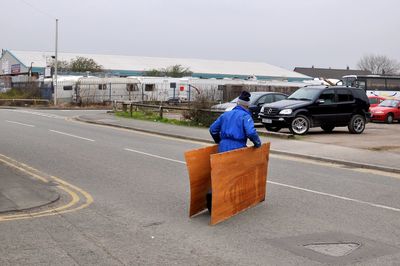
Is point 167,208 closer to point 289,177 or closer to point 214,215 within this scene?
point 214,215

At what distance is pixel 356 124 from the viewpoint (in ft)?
70.3

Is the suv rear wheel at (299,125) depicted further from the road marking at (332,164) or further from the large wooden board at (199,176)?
the large wooden board at (199,176)

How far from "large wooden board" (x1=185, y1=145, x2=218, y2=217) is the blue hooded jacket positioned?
237 millimetres

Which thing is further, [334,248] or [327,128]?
[327,128]

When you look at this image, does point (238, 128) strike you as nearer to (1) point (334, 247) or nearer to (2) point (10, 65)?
(1) point (334, 247)

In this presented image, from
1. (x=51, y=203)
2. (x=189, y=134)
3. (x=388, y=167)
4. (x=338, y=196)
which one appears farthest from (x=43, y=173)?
(x=189, y=134)

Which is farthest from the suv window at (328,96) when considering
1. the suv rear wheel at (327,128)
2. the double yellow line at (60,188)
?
the double yellow line at (60,188)

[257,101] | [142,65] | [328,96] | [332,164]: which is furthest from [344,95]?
[142,65]

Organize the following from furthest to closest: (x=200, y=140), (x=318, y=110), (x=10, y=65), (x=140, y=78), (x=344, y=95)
Result: (x=10, y=65) < (x=140, y=78) < (x=344, y=95) < (x=318, y=110) < (x=200, y=140)

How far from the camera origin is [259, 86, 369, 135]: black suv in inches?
790

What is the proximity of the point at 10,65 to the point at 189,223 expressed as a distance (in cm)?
9264

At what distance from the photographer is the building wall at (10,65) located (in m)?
86.2

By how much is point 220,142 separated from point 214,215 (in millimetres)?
1221

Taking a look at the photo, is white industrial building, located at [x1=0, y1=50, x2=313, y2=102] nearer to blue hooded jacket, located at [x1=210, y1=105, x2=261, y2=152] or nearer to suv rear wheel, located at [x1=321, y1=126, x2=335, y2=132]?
suv rear wheel, located at [x1=321, y1=126, x2=335, y2=132]
